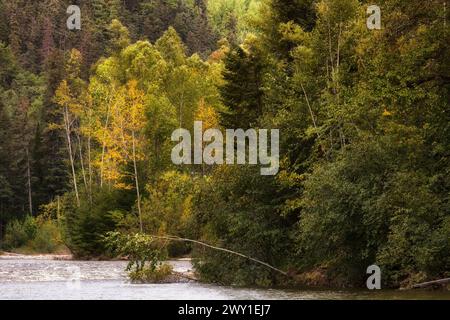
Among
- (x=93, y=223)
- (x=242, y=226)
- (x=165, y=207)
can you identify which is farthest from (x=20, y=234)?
(x=242, y=226)

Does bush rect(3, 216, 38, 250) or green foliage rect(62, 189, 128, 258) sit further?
bush rect(3, 216, 38, 250)

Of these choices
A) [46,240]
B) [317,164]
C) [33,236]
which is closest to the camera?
[317,164]

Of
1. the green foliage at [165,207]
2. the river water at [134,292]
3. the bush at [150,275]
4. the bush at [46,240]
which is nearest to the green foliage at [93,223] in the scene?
the green foliage at [165,207]

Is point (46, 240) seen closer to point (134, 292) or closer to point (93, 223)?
point (93, 223)

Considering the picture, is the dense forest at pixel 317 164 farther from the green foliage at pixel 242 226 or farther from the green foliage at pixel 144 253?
the green foliage at pixel 144 253

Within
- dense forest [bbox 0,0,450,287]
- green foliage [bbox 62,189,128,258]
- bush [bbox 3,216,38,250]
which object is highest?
dense forest [bbox 0,0,450,287]

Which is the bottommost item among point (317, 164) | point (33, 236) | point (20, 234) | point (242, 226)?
point (33, 236)

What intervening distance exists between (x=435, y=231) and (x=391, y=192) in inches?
80.2

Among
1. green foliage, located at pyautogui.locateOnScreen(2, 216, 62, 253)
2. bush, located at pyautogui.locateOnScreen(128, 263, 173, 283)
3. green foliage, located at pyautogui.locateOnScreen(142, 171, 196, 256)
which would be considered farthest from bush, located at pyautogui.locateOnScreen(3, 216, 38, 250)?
bush, located at pyautogui.locateOnScreen(128, 263, 173, 283)

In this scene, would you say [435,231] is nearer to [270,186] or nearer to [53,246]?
[270,186]

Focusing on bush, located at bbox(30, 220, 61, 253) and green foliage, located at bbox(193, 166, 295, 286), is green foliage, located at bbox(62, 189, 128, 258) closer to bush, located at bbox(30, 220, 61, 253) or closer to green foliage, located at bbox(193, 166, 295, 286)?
bush, located at bbox(30, 220, 61, 253)

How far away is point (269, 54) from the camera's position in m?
40.2

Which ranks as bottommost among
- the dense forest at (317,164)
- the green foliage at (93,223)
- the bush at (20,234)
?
the bush at (20,234)
